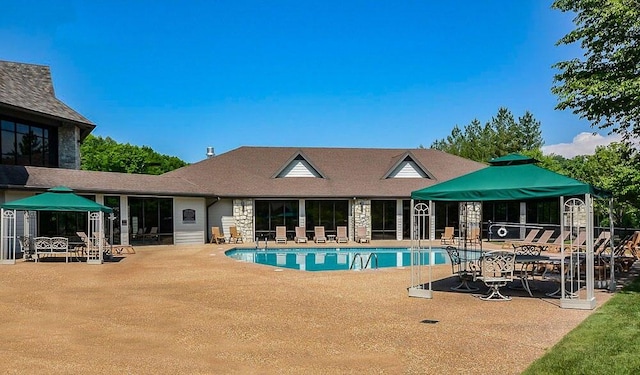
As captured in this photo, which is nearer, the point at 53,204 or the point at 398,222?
the point at 53,204

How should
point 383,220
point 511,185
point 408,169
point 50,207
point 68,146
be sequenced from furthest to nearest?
point 408,169 < point 383,220 < point 68,146 < point 50,207 < point 511,185

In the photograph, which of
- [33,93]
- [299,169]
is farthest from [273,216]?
[33,93]

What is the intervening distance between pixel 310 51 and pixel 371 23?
15.0 feet

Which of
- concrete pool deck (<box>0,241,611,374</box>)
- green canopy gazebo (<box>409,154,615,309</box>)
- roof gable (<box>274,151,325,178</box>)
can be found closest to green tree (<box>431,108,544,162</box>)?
roof gable (<box>274,151,325,178</box>)

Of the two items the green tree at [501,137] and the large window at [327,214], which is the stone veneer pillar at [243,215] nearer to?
the large window at [327,214]

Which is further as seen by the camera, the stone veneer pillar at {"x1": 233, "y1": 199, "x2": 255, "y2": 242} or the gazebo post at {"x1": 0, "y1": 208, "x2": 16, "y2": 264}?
the stone veneer pillar at {"x1": 233, "y1": 199, "x2": 255, "y2": 242}

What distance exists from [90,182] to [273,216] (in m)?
10.1

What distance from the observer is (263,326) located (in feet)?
26.7

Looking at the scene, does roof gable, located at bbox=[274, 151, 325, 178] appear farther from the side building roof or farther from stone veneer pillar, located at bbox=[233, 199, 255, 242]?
the side building roof

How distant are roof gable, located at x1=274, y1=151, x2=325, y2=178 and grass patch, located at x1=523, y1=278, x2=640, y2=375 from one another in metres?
22.3

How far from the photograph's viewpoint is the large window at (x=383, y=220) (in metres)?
29.5

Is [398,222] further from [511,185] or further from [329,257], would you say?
[511,185]

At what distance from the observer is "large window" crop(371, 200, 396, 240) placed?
96.6 ft

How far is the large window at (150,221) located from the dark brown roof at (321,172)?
9.04ft
